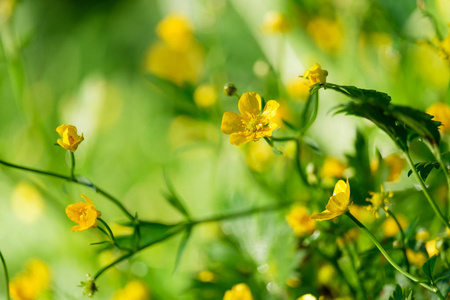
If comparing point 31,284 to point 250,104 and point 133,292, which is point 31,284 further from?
point 250,104

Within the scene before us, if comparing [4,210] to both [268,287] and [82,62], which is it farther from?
[268,287]

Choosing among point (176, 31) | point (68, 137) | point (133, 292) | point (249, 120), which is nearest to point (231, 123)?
point (249, 120)

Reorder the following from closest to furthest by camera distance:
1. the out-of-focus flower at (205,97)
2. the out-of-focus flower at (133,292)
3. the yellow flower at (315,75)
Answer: the yellow flower at (315,75) → the out-of-focus flower at (133,292) → the out-of-focus flower at (205,97)

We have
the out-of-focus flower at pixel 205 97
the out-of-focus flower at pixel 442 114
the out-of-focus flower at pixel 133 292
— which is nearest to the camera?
the out-of-focus flower at pixel 442 114

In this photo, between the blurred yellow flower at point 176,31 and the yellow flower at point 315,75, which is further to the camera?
the blurred yellow flower at point 176,31

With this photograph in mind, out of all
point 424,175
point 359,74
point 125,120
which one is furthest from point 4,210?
point 424,175

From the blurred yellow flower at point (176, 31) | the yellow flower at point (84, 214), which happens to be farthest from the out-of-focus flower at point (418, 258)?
the blurred yellow flower at point (176, 31)

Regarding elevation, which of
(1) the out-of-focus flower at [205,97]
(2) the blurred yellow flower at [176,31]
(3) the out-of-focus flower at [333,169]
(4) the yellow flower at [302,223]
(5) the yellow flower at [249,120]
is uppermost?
(2) the blurred yellow flower at [176,31]

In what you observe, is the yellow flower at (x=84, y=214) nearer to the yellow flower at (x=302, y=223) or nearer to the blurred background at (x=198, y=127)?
the blurred background at (x=198, y=127)
